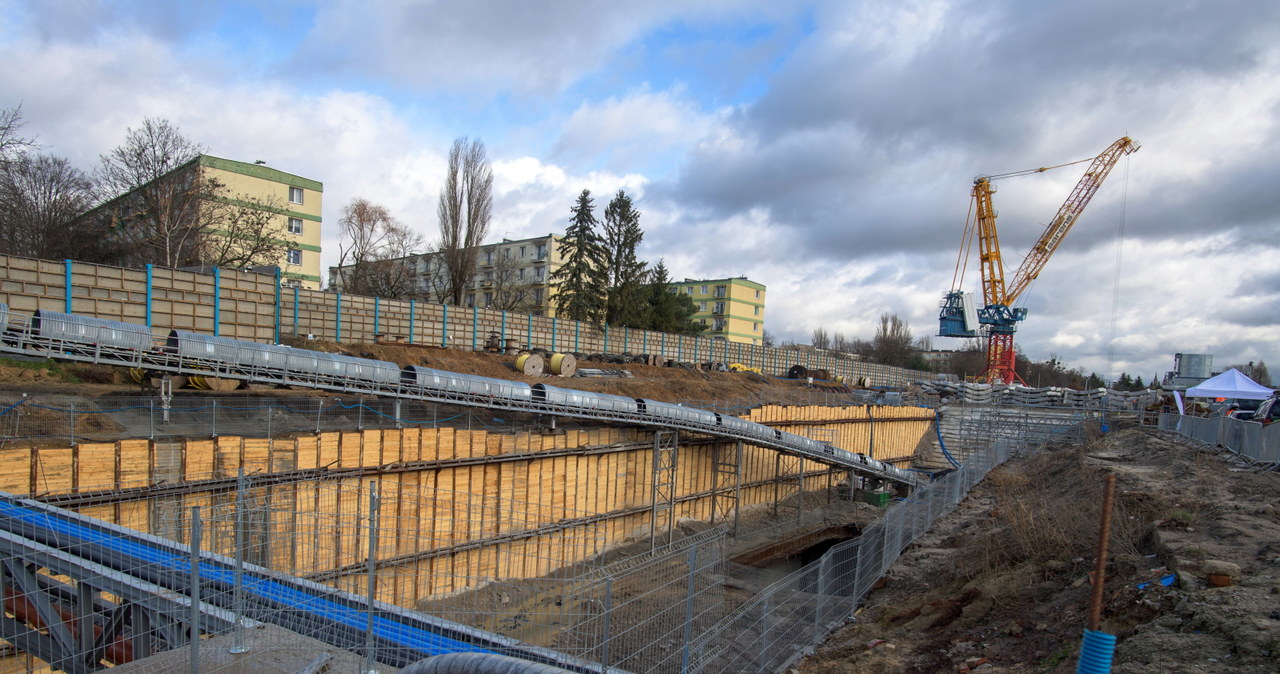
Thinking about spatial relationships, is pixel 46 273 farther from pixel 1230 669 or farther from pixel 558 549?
pixel 1230 669

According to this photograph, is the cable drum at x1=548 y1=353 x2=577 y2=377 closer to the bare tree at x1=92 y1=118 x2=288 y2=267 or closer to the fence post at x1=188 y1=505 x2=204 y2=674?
the bare tree at x1=92 y1=118 x2=288 y2=267

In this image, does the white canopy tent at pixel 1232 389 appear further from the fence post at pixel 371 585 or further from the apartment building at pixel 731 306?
the apartment building at pixel 731 306

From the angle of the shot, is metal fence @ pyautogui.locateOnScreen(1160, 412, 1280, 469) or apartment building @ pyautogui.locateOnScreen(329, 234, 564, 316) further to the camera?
apartment building @ pyautogui.locateOnScreen(329, 234, 564, 316)

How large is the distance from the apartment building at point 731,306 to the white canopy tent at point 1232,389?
57.5m

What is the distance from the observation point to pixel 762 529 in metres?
25.2

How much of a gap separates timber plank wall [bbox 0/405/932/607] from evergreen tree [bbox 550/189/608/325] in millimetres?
23053

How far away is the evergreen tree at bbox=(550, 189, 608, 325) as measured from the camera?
4766cm

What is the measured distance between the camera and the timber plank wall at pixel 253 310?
19516 mm

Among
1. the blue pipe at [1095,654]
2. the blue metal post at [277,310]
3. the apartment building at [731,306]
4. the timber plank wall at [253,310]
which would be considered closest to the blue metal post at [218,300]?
the timber plank wall at [253,310]

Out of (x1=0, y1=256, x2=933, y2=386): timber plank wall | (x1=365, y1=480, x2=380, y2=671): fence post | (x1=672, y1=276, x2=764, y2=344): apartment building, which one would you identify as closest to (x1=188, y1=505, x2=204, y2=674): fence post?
(x1=365, y1=480, x2=380, y2=671): fence post

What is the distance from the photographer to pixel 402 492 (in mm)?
14625

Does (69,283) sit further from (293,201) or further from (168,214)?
(293,201)

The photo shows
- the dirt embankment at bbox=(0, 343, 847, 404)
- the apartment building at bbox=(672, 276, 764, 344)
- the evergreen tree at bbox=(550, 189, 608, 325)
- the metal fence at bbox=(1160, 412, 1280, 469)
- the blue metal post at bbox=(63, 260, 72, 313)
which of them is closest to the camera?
the metal fence at bbox=(1160, 412, 1280, 469)

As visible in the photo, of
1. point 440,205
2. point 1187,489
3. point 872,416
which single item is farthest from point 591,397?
point 440,205
